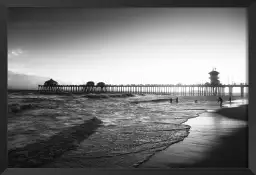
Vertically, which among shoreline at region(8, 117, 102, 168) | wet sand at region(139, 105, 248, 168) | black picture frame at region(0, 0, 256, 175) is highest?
black picture frame at region(0, 0, 256, 175)

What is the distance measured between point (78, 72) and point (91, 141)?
781 cm

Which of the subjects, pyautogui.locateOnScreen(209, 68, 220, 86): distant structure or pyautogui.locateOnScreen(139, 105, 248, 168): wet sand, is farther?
pyautogui.locateOnScreen(209, 68, 220, 86): distant structure

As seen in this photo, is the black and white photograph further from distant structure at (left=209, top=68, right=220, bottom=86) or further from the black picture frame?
distant structure at (left=209, top=68, right=220, bottom=86)

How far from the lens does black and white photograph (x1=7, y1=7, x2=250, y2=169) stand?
244cm

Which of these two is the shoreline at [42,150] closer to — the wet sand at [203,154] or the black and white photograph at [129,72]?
the black and white photograph at [129,72]

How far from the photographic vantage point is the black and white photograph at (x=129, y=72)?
2.44 m

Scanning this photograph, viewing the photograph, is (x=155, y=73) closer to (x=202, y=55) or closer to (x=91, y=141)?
(x=202, y=55)

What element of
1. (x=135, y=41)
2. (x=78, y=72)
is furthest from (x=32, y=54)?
(x=135, y=41)

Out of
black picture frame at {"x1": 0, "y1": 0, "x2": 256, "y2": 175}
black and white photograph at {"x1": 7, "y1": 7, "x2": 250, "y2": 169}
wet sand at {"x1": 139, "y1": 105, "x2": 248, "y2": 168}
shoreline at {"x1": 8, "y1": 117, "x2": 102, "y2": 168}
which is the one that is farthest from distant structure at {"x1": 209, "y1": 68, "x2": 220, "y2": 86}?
shoreline at {"x1": 8, "y1": 117, "x2": 102, "y2": 168}

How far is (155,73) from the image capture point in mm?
9594
